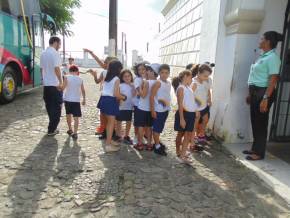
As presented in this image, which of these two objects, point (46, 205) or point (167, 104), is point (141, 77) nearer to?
point (167, 104)

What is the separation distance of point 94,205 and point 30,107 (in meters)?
5.34

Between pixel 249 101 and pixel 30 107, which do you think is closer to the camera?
pixel 249 101

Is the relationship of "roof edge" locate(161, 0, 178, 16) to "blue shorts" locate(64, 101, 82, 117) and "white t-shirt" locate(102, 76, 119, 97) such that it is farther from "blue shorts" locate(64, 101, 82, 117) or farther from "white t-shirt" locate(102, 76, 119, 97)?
"white t-shirt" locate(102, 76, 119, 97)

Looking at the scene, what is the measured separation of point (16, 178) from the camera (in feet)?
11.5

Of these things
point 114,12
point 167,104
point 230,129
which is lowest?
point 230,129

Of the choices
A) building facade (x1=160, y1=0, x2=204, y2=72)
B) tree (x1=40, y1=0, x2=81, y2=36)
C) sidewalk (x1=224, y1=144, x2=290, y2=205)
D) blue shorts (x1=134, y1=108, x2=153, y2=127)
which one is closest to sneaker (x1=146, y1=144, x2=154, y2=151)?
blue shorts (x1=134, y1=108, x2=153, y2=127)

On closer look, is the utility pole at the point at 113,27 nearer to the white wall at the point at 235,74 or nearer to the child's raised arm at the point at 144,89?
the white wall at the point at 235,74

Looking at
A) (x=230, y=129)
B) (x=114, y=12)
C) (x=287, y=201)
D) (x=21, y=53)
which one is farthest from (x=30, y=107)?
(x=287, y=201)

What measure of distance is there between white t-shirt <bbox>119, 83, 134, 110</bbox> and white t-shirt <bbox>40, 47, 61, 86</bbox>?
1.18m

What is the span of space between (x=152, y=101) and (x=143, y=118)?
39 centimetres

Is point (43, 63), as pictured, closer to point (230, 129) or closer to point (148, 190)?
point (148, 190)

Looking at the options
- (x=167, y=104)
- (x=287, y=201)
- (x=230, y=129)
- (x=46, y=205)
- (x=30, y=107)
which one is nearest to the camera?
(x=46, y=205)

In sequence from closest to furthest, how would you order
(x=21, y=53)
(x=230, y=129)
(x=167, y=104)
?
(x=167, y=104)
(x=230, y=129)
(x=21, y=53)

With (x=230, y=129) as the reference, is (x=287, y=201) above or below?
below
